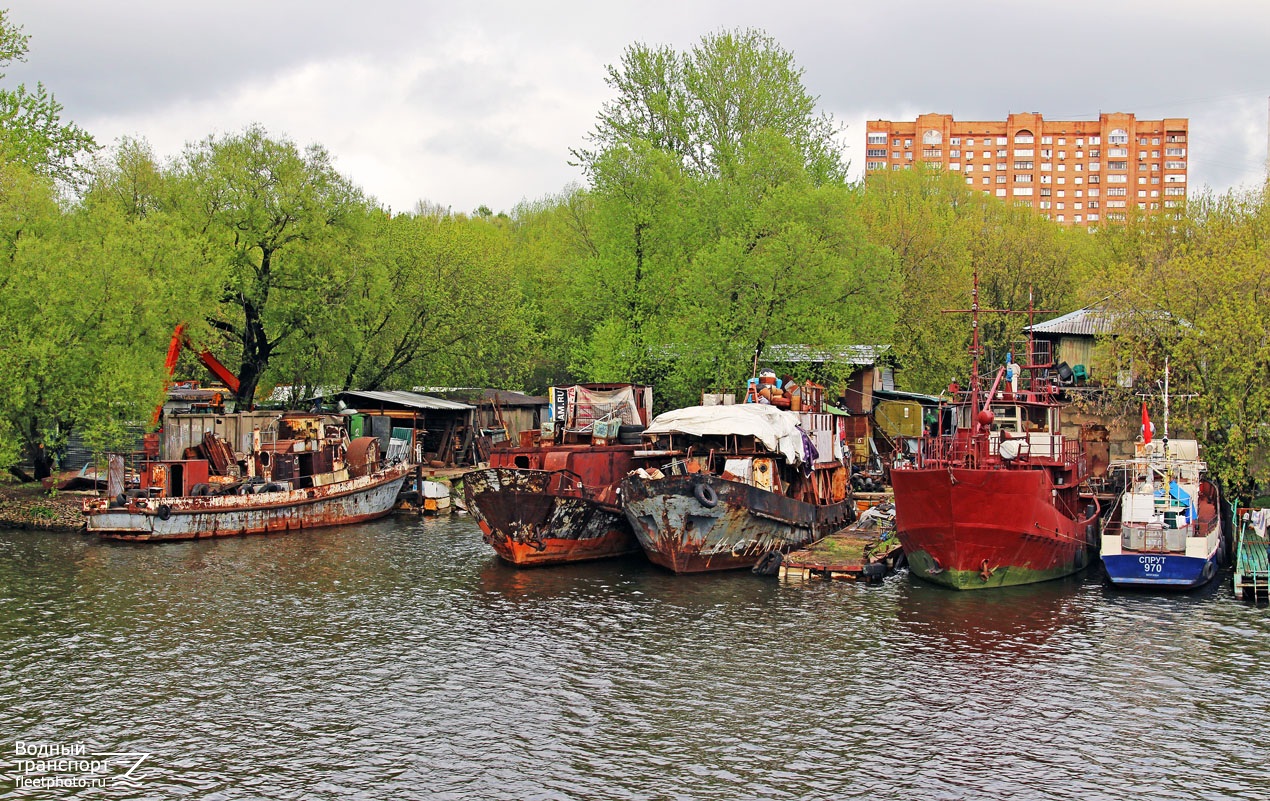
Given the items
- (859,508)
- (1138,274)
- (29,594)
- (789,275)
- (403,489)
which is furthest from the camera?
(403,489)

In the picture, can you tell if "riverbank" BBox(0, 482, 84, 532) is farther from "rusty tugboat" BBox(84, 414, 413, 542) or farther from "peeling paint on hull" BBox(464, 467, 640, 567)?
"peeling paint on hull" BBox(464, 467, 640, 567)

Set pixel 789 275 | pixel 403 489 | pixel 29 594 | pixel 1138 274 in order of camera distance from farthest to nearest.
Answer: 1. pixel 403 489
2. pixel 789 275
3. pixel 1138 274
4. pixel 29 594

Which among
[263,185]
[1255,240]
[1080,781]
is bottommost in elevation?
[1080,781]

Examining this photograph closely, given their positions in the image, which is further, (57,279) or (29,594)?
(57,279)

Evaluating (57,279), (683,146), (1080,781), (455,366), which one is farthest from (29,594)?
(683,146)

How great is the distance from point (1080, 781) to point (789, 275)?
30409 mm

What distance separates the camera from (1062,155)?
138 metres

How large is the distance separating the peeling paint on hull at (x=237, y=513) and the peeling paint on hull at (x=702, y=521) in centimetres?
1510

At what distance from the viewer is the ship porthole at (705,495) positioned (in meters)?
28.5

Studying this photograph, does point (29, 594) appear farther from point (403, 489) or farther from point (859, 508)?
point (859, 508)

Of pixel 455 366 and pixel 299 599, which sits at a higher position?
pixel 455 366

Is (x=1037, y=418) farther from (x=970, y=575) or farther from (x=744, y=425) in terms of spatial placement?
(x=744, y=425)

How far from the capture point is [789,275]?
4394cm

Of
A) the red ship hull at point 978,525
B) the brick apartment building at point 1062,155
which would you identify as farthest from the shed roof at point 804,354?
the brick apartment building at point 1062,155
